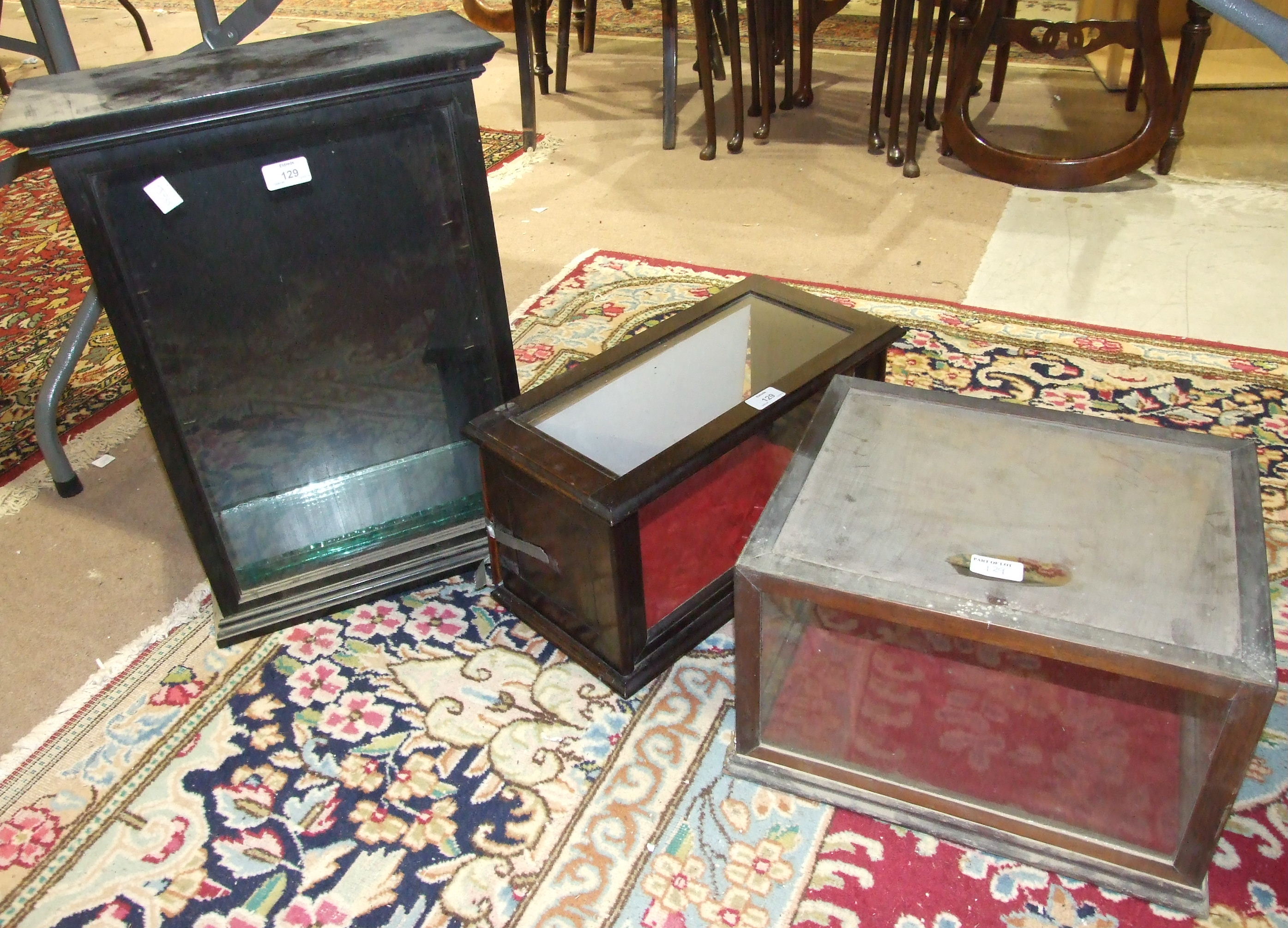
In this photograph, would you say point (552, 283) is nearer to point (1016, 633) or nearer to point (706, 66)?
point (706, 66)

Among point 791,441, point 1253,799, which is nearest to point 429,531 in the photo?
point 791,441

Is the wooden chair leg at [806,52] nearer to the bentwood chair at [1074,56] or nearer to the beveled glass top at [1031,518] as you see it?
the bentwood chair at [1074,56]

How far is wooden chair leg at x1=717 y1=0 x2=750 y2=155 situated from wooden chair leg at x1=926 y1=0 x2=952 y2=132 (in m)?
0.55

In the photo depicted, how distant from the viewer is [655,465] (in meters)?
Answer: 1.21

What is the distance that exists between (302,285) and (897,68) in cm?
189

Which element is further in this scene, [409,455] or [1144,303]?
[1144,303]

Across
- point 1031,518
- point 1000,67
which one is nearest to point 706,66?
point 1000,67

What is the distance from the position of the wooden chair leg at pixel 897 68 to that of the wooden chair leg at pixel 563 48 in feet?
3.79

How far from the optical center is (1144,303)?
83.6 inches

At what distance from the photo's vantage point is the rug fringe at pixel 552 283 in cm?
223

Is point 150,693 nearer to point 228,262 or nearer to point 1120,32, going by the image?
point 228,262

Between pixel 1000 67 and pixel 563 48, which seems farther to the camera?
pixel 563 48

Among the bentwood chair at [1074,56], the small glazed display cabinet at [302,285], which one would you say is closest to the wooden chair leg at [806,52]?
the bentwood chair at [1074,56]

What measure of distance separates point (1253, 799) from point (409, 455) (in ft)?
3.90
